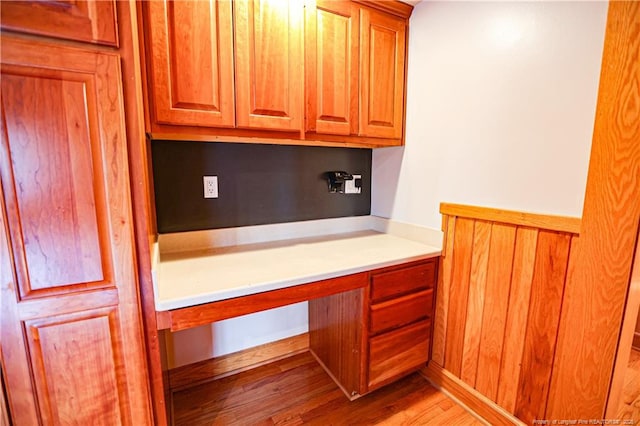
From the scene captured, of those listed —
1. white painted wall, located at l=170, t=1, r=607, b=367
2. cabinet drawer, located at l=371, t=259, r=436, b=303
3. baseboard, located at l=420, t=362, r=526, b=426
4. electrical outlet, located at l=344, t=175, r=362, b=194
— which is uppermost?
white painted wall, located at l=170, t=1, r=607, b=367

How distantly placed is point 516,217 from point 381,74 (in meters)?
1.04

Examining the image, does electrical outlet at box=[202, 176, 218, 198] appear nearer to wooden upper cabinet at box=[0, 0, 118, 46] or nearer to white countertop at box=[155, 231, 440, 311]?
white countertop at box=[155, 231, 440, 311]

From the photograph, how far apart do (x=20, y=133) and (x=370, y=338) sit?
5.13 feet

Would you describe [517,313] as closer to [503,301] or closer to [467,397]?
[503,301]

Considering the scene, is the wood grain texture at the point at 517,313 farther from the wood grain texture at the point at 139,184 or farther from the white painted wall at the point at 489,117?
the wood grain texture at the point at 139,184

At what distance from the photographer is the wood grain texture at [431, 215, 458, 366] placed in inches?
63.3

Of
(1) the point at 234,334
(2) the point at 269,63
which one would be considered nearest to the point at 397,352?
(1) the point at 234,334

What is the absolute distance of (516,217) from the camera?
51.3 inches

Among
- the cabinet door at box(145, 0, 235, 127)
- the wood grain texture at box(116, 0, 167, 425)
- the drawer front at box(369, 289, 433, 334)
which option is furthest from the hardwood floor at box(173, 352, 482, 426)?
the cabinet door at box(145, 0, 235, 127)

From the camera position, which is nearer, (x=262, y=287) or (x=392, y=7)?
(x=262, y=287)

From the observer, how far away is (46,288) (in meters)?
0.85

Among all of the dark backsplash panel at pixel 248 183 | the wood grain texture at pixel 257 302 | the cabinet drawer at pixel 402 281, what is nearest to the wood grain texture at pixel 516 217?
the cabinet drawer at pixel 402 281

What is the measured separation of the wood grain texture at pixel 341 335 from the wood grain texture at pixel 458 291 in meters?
0.56

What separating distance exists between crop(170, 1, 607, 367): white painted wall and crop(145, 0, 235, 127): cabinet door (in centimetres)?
110
